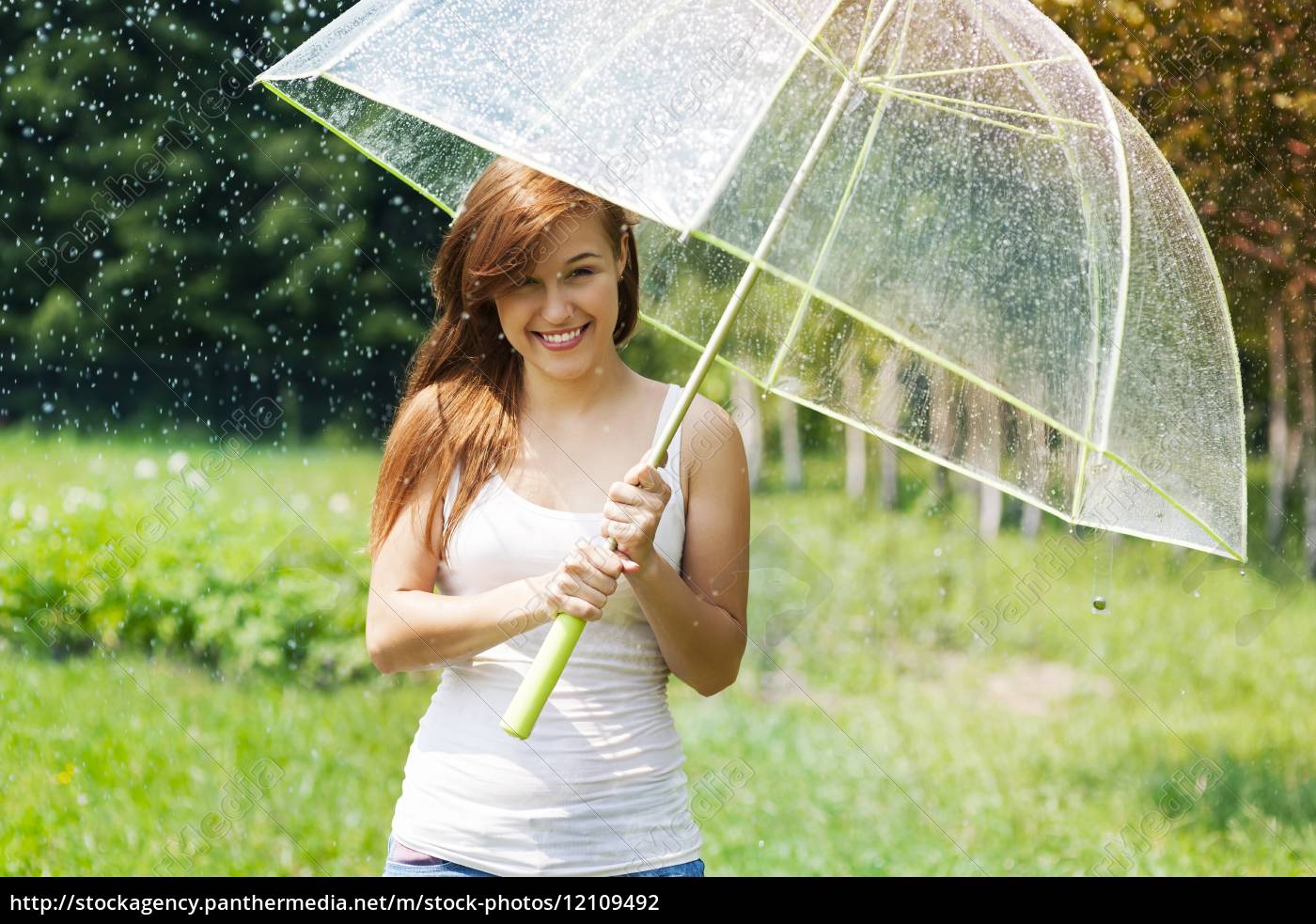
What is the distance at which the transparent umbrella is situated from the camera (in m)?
1.83

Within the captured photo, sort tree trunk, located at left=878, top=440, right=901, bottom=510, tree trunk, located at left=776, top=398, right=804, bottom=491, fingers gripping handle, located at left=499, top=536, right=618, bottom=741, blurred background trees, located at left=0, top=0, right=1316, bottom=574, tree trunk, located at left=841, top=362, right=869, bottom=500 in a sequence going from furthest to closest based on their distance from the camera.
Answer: tree trunk, located at left=776, top=398, right=804, bottom=491, tree trunk, located at left=841, top=362, right=869, bottom=500, tree trunk, located at left=878, top=440, right=901, bottom=510, blurred background trees, located at left=0, top=0, right=1316, bottom=574, fingers gripping handle, located at left=499, top=536, right=618, bottom=741

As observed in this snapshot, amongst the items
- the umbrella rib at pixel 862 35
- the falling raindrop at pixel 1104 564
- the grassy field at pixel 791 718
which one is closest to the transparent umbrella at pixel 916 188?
the umbrella rib at pixel 862 35

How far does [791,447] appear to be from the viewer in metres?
12.4

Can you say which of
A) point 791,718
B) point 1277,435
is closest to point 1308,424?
point 1277,435

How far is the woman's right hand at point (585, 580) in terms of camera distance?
5.85 ft

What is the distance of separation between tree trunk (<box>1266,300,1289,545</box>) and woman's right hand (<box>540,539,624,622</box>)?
23.6 feet

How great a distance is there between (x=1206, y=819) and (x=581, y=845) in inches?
167

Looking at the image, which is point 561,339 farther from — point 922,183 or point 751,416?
point 751,416

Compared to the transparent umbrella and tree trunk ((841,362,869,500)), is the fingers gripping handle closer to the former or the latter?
the transparent umbrella

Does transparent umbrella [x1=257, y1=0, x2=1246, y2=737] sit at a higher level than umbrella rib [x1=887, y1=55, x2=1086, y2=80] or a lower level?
lower

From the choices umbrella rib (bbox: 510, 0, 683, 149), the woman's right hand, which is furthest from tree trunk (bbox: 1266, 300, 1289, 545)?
the woman's right hand

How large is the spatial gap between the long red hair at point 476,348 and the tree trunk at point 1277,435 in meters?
6.98

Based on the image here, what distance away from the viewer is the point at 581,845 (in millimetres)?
1897

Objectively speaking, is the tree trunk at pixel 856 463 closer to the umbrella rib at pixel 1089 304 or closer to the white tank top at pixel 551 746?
the umbrella rib at pixel 1089 304
